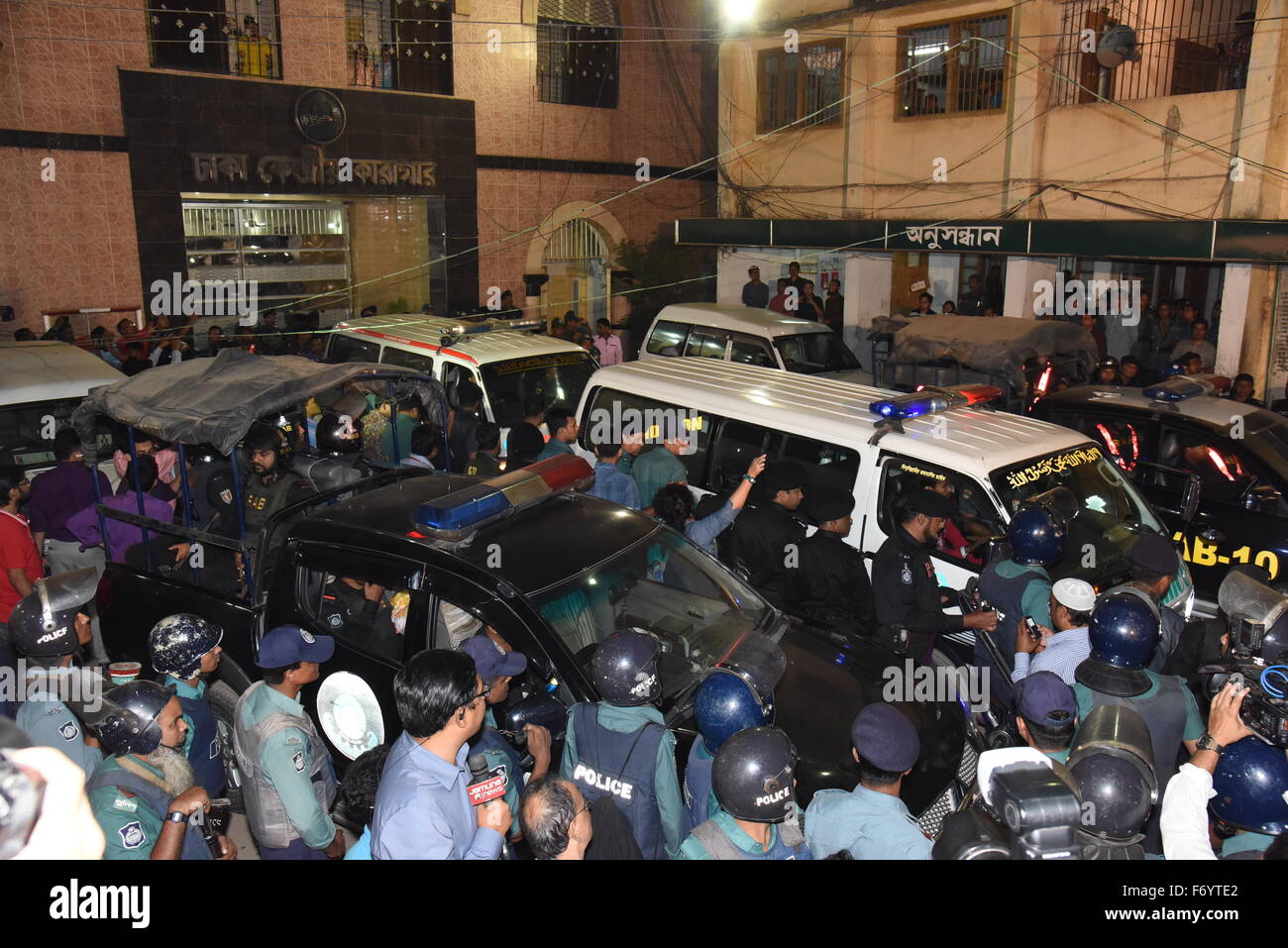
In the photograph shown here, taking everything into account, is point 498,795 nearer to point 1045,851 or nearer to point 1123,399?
point 1045,851

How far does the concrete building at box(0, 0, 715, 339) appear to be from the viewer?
15.2 m

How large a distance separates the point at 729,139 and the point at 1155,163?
331 inches

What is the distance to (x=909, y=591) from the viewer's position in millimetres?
5426

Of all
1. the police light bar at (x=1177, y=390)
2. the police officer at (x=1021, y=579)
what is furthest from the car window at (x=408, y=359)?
the police light bar at (x=1177, y=390)

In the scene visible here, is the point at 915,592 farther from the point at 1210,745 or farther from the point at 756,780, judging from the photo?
the point at 756,780

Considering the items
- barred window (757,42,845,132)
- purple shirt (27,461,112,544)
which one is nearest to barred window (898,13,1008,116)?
barred window (757,42,845,132)

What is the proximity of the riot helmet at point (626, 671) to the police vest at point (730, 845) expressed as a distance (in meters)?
0.58

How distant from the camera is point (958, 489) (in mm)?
6133

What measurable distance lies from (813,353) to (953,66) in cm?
713

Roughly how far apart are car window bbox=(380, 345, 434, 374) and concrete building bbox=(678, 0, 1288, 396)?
8930 mm

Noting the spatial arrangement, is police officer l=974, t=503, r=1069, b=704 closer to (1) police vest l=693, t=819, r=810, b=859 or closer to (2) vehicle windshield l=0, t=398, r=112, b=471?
(1) police vest l=693, t=819, r=810, b=859

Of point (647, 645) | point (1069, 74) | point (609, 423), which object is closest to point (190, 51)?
point (609, 423)

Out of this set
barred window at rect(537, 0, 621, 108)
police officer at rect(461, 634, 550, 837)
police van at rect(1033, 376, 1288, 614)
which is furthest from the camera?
barred window at rect(537, 0, 621, 108)

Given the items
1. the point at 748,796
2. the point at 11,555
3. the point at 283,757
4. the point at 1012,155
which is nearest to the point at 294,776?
the point at 283,757
